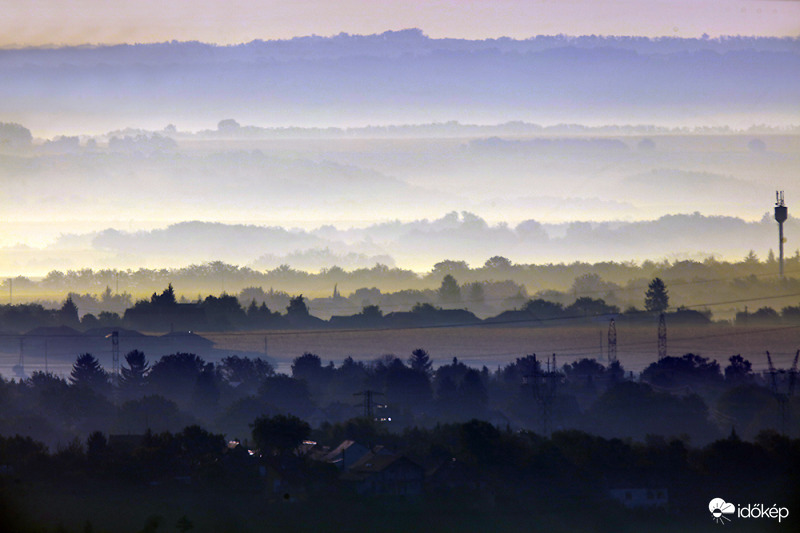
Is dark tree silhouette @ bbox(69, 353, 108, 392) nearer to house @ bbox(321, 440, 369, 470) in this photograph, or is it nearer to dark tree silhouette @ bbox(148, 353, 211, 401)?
dark tree silhouette @ bbox(148, 353, 211, 401)

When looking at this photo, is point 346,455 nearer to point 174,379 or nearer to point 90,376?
point 174,379

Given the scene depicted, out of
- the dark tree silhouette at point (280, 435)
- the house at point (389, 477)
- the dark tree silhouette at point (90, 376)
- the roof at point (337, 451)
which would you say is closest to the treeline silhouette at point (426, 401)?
the dark tree silhouette at point (90, 376)

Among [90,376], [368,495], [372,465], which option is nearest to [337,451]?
[372,465]

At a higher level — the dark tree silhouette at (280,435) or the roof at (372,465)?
the dark tree silhouette at (280,435)

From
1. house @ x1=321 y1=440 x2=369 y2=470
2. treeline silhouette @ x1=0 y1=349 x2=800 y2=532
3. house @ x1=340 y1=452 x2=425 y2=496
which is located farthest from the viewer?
house @ x1=321 y1=440 x2=369 y2=470

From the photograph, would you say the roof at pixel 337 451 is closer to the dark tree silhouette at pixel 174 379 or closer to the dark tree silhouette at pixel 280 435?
the dark tree silhouette at pixel 280 435

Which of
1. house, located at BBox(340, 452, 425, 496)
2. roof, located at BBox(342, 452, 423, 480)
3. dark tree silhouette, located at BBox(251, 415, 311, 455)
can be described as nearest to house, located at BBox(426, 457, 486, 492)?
house, located at BBox(340, 452, 425, 496)

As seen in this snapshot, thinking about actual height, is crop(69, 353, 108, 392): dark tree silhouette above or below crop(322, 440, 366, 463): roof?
above

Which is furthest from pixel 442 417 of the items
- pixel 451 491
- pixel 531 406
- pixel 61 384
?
pixel 451 491

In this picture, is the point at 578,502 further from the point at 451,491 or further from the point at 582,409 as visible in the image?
the point at 582,409
